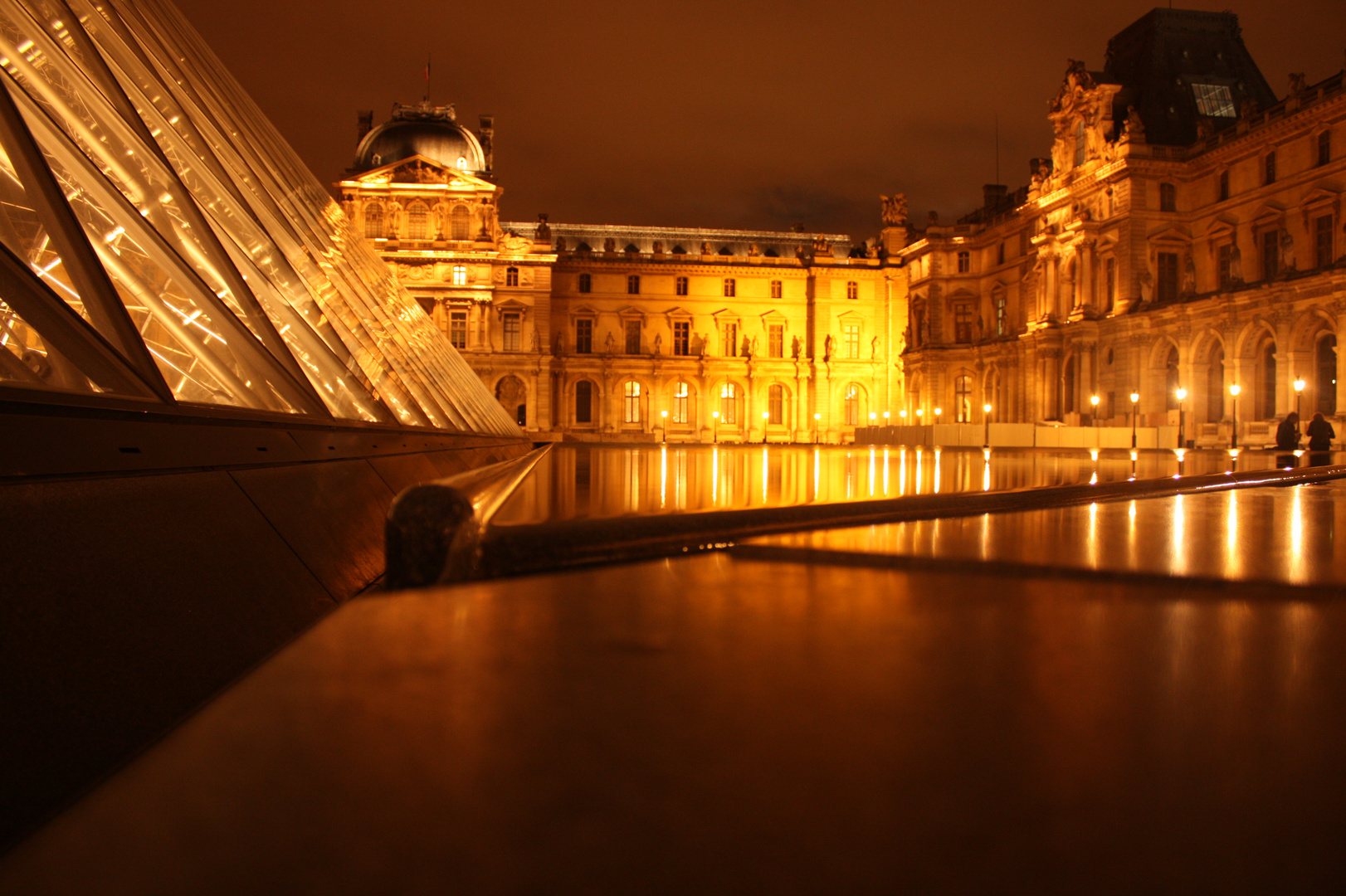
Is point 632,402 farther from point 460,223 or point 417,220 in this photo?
point 417,220

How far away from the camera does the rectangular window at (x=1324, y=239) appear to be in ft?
91.8

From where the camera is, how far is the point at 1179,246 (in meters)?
32.9

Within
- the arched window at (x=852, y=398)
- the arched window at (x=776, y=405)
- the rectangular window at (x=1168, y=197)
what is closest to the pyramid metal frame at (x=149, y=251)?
the rectangular window at (x=1168, y=197)

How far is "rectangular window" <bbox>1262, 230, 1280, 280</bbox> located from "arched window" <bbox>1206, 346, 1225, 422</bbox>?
10.0ft

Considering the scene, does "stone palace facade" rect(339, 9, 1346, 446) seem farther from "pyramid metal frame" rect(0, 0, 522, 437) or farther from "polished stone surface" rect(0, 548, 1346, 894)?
"polished stone surface" rect(0, 548, 1346, 894)

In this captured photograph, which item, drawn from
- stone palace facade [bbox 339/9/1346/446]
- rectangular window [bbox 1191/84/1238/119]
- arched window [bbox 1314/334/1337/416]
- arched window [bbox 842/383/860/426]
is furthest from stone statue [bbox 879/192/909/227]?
arched window [bbox 1314/334/1337/416]

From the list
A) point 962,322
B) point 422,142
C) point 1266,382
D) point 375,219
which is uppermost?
point 422,142

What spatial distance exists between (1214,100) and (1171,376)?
12.5 meters

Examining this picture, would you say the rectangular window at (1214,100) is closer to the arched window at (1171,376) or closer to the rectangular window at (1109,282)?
the rectangular window at (1109,282)

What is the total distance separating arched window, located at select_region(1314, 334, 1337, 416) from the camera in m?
26.3

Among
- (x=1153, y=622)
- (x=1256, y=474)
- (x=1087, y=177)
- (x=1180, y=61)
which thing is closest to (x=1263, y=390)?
(x=1087, y=177)

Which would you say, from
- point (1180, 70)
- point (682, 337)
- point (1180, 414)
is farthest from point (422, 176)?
point (1180, 414)

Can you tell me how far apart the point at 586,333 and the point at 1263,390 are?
112ft

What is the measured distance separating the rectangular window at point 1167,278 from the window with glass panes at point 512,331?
95.5 ft
